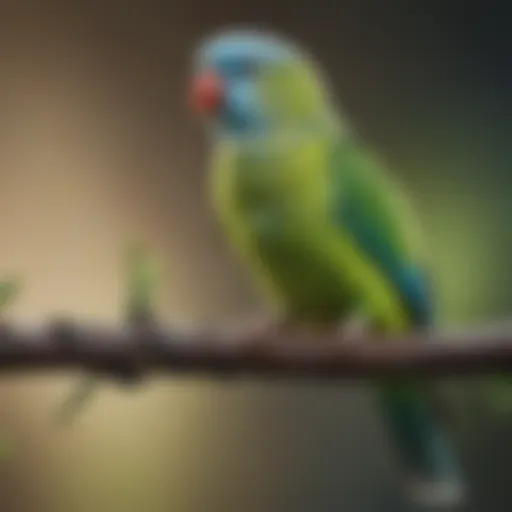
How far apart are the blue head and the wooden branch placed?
155 mm

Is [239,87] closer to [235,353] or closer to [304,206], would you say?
[304,206]

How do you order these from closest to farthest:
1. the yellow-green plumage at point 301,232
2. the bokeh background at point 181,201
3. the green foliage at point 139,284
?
the green foliage at point 139,284, the yellow-green plumage at point 301,232, the bokeh background at point 181,201

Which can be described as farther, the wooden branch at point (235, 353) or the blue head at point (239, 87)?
the blue head at point (239, 87)

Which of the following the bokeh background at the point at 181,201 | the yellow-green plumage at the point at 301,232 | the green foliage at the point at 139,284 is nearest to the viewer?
the green foliage at the point at 139,284

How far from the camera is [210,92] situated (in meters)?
0.77

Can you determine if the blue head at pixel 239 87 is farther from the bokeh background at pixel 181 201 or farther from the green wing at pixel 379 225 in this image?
the bokeh background at pixel 181 201

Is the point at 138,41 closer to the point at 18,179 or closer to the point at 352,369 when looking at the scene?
the point at 18,179

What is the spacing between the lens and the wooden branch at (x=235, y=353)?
650mm

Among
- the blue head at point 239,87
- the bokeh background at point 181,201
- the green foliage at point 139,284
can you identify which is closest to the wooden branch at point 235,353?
the green foliage at point 139,284

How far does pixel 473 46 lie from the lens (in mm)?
1015

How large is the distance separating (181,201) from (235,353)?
354 millimetres

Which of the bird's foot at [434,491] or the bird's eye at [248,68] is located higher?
the bird's eye at [248,68]

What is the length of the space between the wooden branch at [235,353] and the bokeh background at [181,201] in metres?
0.31

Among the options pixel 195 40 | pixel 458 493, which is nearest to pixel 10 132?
pixel 195 40
